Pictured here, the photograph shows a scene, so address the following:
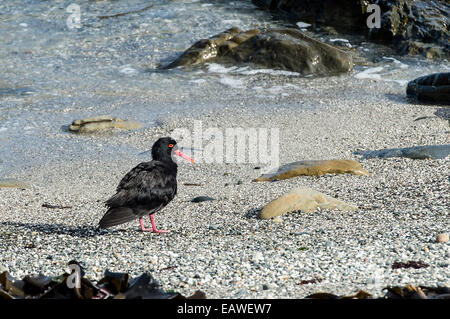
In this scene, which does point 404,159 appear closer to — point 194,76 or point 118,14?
point 194,76

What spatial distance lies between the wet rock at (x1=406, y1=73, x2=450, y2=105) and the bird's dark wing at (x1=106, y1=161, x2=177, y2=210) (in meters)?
6.71

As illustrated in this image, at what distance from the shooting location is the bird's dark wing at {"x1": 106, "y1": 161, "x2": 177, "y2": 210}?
5.45 meters

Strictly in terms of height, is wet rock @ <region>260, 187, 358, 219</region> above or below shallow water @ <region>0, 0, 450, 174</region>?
above

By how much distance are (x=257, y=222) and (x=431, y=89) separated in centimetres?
661

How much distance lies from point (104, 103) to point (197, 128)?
2.62m

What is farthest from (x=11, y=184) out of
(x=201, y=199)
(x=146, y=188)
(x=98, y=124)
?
(x=146, y=188)

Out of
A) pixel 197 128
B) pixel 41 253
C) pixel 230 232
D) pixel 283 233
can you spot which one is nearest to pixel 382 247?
pixel 283 233

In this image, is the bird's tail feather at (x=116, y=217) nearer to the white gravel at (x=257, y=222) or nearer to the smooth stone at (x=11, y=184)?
the white gravel at (x=257, y=222)

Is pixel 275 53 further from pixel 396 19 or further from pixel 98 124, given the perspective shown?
pixel 98 124

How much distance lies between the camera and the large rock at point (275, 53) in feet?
42.5

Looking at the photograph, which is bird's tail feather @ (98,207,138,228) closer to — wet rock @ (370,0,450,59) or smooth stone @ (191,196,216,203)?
smooth stone @ (191,196,216,203)

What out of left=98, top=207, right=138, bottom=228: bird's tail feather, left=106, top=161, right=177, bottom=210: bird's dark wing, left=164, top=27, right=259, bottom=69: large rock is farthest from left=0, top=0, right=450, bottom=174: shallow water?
left=98, top=207, right=138, bottom=228: bird's tail feather

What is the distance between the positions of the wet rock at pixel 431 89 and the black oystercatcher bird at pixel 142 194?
21.7 ft
